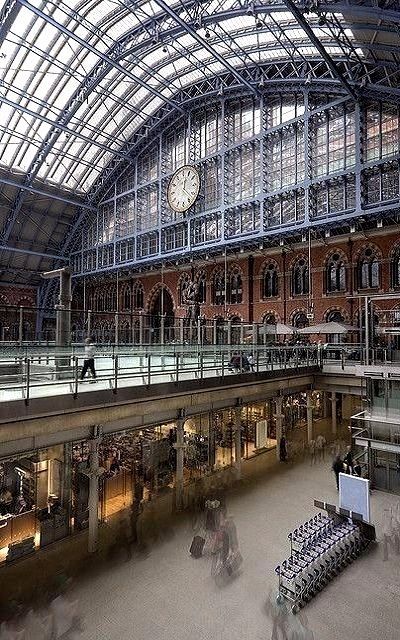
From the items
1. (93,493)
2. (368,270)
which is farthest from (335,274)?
(93,493)

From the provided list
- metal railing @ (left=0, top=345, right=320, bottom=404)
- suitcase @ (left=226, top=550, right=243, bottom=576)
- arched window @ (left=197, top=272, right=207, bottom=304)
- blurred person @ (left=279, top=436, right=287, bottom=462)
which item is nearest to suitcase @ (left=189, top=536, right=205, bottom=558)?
suitcase @ (left=226, top=550, right=243, bottom=576)

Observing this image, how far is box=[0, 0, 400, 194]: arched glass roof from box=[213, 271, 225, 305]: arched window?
14247mm

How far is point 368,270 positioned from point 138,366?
66.5 feet

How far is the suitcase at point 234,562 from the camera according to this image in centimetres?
922

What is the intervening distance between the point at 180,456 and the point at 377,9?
19276 millimetres

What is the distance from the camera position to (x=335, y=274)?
28.0m

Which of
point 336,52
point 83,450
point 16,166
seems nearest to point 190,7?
point 336,52

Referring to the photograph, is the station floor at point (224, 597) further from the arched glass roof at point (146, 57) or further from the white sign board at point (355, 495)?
the arched glass roof at point (146, 57)

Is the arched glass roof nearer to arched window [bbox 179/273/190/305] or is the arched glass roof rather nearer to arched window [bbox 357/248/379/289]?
arched window [bbox 357/248/379/289]

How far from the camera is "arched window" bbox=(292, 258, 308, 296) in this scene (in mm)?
29392

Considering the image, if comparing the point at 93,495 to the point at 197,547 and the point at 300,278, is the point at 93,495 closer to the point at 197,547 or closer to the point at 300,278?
the point at 197,547

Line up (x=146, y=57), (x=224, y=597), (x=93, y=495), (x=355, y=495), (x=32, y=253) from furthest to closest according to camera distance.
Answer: (x=32, y=253) < (x=146, y=57) < (x=355, y=495) < (x=93, y=495) < (x=224, y=597)

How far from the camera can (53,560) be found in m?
9.93

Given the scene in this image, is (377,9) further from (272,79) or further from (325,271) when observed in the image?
(325,271)
